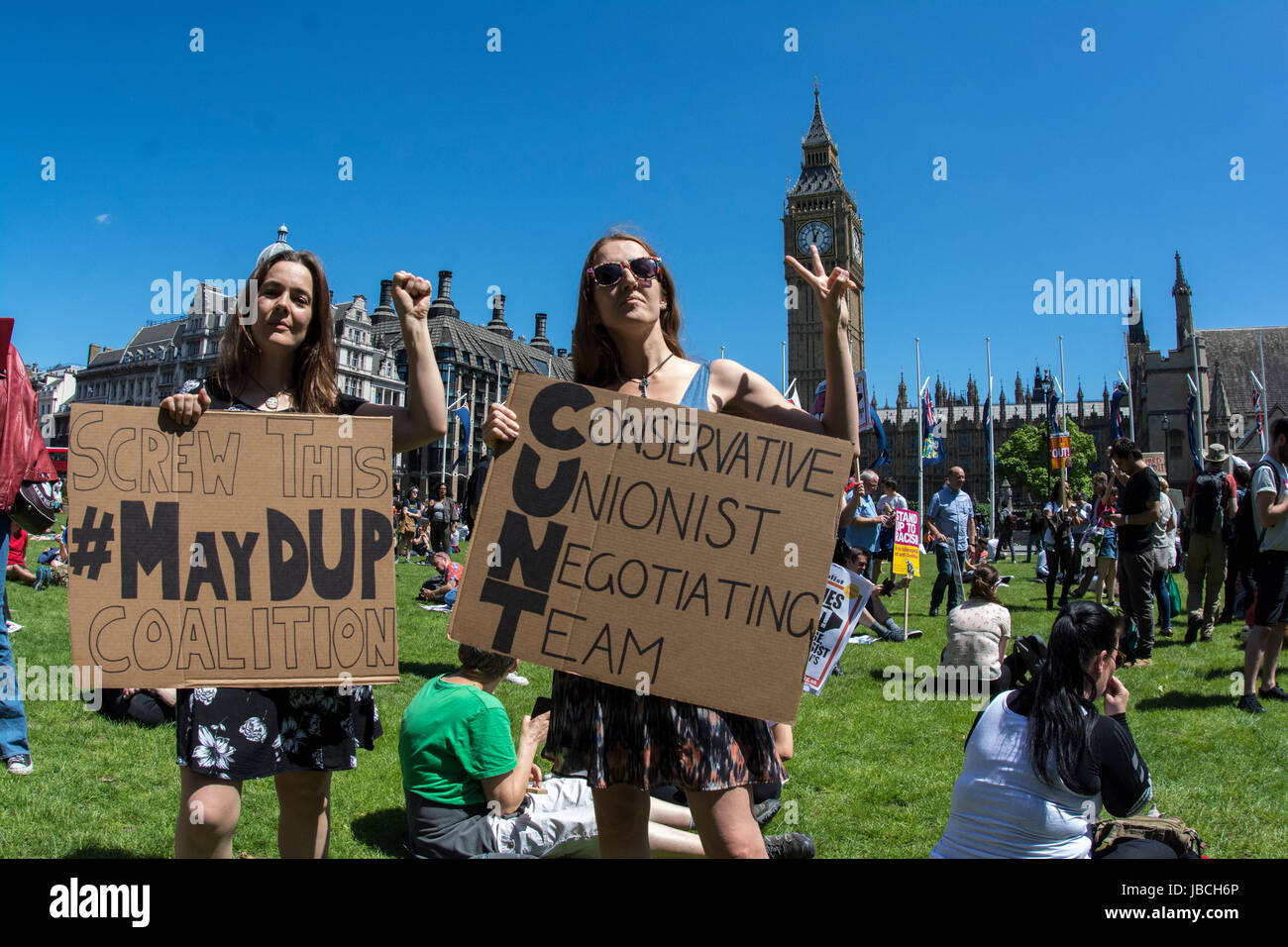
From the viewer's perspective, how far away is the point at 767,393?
291 centimetres

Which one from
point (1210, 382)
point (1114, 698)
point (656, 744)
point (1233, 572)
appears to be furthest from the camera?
point (1210, 382)

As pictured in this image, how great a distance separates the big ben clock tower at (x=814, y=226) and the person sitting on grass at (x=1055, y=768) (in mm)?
99429

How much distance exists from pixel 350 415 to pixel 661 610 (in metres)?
1.30

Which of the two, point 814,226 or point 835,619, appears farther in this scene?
point 814,226

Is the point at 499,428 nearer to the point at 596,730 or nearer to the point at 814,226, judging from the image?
the point at 596,730

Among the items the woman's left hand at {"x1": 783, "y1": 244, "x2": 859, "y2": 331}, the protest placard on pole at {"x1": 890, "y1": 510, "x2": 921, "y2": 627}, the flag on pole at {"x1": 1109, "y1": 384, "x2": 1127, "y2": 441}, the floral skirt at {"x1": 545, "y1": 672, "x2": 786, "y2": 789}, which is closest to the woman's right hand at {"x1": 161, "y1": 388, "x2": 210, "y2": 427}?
the floral skirt at {"x1": 545, "y1": 672, "x2": 786, "y2": 789}

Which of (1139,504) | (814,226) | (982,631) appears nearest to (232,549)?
(982,631)

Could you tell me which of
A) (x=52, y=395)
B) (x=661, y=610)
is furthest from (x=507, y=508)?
(x=52, y=395)

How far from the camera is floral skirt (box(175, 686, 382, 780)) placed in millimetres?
2830

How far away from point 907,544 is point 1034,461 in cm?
8858

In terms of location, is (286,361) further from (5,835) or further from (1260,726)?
(1260,726)

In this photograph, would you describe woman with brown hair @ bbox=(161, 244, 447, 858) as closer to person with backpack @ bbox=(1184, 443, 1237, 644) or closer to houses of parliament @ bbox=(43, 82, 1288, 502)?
person with backpack @ bbox=(1184, 443, 1237, 644)

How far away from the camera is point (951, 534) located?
13.5 meters

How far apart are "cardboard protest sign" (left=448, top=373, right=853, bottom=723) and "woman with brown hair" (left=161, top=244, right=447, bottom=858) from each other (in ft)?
1.58
